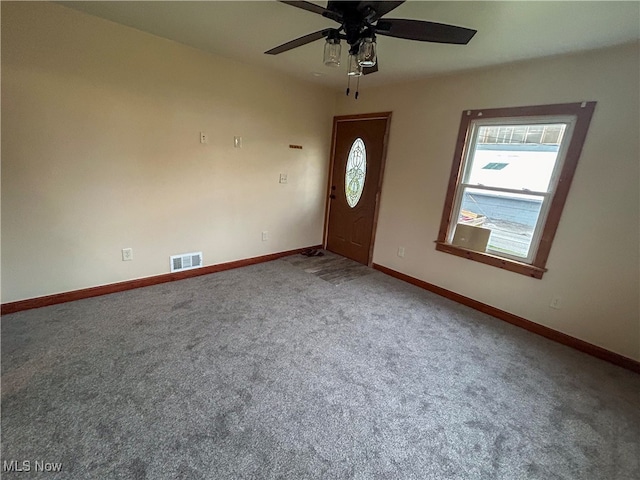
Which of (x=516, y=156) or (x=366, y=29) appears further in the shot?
Answer: (x=516, y=156)

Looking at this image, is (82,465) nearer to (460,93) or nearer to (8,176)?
(8,176)

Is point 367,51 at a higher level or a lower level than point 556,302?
higher

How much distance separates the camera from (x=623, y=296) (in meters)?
2.21

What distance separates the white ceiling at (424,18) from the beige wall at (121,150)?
0.29m

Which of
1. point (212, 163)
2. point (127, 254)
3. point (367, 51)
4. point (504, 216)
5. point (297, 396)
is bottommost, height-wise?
point (297, 396)

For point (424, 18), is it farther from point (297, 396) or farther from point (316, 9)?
point (297, 396)

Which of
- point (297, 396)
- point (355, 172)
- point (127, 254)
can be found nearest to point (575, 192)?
point (355, 172)

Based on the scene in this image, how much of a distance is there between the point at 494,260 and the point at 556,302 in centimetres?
59

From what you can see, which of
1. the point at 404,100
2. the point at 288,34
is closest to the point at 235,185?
the point at 288,34

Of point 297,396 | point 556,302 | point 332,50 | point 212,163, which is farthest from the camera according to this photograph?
point 212,163

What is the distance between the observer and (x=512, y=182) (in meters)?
2.67

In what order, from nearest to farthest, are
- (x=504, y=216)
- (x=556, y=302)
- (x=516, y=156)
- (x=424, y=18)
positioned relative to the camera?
(x=424, y=18), (x=556, y=302), (x=516, y=156), (x=504, y=216)

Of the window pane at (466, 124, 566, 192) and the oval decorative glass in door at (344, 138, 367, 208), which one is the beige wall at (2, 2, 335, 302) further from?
the window pane at (466, 124, 566, 192)

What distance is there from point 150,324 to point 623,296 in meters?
3.73
